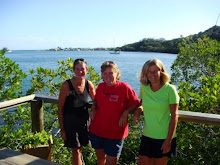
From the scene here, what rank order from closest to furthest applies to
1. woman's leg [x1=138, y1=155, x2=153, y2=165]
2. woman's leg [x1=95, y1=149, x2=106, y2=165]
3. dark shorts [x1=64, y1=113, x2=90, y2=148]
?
1. woman's leg [x1=138, y1=155, x2=153, y2=165]
2. woman's leg [x1=95, y1=149, x2=106, y2=165]
3. dark shorts [x1=64, y1=113, x2=90, y2=148]

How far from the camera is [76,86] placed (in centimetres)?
252

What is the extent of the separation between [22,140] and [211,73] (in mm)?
6946

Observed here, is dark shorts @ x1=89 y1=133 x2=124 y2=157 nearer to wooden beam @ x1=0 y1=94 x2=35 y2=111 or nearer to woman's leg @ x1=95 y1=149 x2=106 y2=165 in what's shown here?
woman's leg @ x1=95 y1=149 x2=106 y2=165

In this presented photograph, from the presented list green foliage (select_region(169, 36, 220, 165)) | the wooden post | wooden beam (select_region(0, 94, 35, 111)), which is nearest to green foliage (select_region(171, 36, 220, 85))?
green foliage (select_region(169, 36, 220, 165))

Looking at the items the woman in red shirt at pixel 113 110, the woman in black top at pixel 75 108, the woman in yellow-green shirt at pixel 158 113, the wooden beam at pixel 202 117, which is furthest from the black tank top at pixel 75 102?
the wooden beam at pixel 202 117

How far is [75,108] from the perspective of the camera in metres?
2.51

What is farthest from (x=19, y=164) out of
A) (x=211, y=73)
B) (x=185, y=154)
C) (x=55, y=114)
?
(x=211, y=73)

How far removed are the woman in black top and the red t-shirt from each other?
0.29 metres

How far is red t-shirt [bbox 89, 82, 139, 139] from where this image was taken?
7.43 feet

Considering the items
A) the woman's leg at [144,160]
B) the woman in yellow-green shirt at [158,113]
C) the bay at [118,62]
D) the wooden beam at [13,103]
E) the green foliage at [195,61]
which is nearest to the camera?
the woman in yellow-green shirt at [158,113]

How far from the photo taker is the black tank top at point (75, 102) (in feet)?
8.16

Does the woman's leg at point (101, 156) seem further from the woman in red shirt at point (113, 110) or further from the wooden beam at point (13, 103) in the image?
the wooden beam at point (13, 103)

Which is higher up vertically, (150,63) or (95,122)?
(150,63)

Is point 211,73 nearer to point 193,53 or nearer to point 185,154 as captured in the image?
point 193,53
